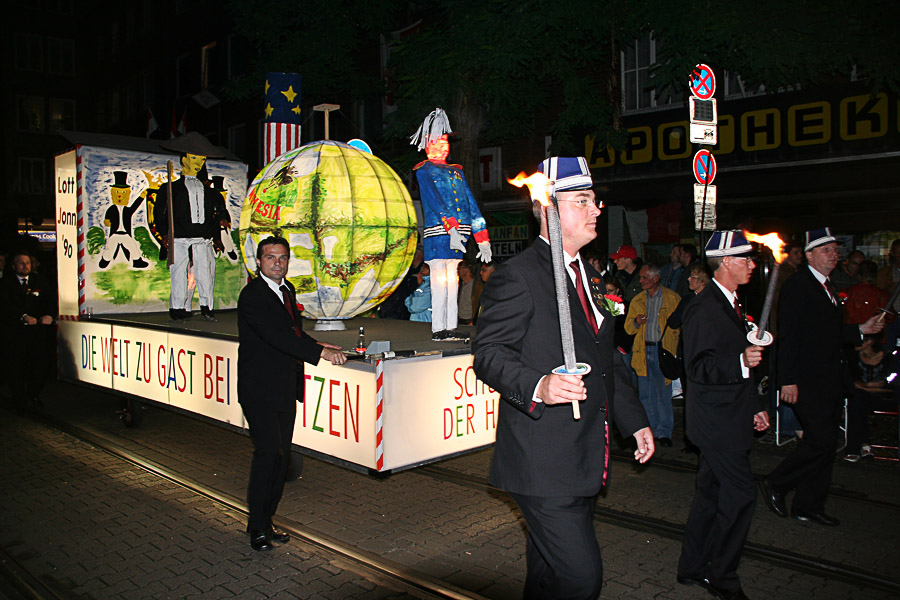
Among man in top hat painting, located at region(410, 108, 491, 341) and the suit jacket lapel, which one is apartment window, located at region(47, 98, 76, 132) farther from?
the suit jacket lapel

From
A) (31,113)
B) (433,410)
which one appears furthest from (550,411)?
(31,113)

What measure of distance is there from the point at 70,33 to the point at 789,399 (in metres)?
49.3

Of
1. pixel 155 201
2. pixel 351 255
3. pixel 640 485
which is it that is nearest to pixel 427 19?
pixel 155 201

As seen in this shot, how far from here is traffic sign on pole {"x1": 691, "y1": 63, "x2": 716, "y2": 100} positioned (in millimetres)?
9664

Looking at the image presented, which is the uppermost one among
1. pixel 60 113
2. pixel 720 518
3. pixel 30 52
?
pixel 30 52

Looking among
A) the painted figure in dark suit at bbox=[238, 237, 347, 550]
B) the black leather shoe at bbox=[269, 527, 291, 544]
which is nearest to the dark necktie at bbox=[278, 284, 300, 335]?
the painted figure in dark suit at bbox=[238, 237, 347, 550]

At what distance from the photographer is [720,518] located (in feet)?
13.5

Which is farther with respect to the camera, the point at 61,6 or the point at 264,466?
the point at 61,6

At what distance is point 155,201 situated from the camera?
929cm

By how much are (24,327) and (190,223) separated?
3380mm

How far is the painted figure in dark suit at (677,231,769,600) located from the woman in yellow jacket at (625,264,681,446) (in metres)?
3.68

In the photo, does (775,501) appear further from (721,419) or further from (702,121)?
(702,121)

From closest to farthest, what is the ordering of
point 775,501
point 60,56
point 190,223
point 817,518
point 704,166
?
point 817,518
point 775,501
point 190,223
point 704,166
point 60,56

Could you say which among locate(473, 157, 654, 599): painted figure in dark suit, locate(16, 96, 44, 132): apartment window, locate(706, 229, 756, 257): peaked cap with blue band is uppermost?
locate(16, 96, 44, 132): apartment window
